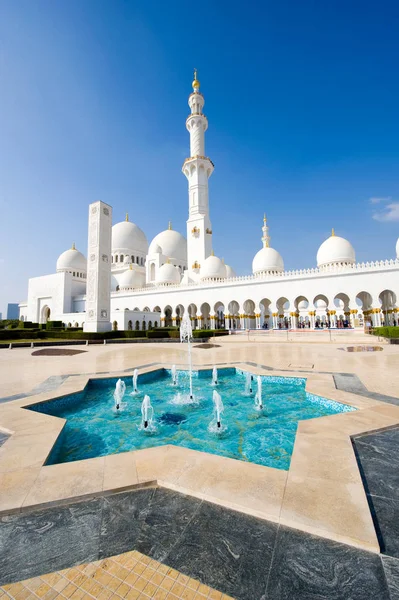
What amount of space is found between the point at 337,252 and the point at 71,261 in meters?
34.3

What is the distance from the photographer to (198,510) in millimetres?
2092

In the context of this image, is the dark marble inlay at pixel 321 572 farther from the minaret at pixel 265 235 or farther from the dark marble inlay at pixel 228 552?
the minaret at pixel 265 235

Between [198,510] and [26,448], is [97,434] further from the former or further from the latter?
[198,510]

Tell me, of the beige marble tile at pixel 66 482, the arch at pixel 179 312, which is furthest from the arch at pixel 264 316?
the beige marble tile at pixel 66 482

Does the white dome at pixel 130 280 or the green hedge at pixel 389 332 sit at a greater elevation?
the white dome at pixel 130 280

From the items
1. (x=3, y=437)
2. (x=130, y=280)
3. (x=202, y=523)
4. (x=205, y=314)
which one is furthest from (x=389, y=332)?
(x=130, y=280)

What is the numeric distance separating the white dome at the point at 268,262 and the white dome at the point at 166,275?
10079mm

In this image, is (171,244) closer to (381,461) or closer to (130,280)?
(130,280)

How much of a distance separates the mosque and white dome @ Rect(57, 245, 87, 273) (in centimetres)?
13

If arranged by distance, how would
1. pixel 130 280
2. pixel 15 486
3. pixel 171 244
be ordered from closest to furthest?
1. pixel 15 486
2. pixel 130 280
3. pixel 171 244

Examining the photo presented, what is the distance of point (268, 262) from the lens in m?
31.5

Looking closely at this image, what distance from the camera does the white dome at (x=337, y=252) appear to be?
A: 27719 millimetres

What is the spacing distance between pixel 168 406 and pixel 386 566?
4454mm

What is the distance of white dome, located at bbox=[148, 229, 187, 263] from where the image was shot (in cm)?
4131
